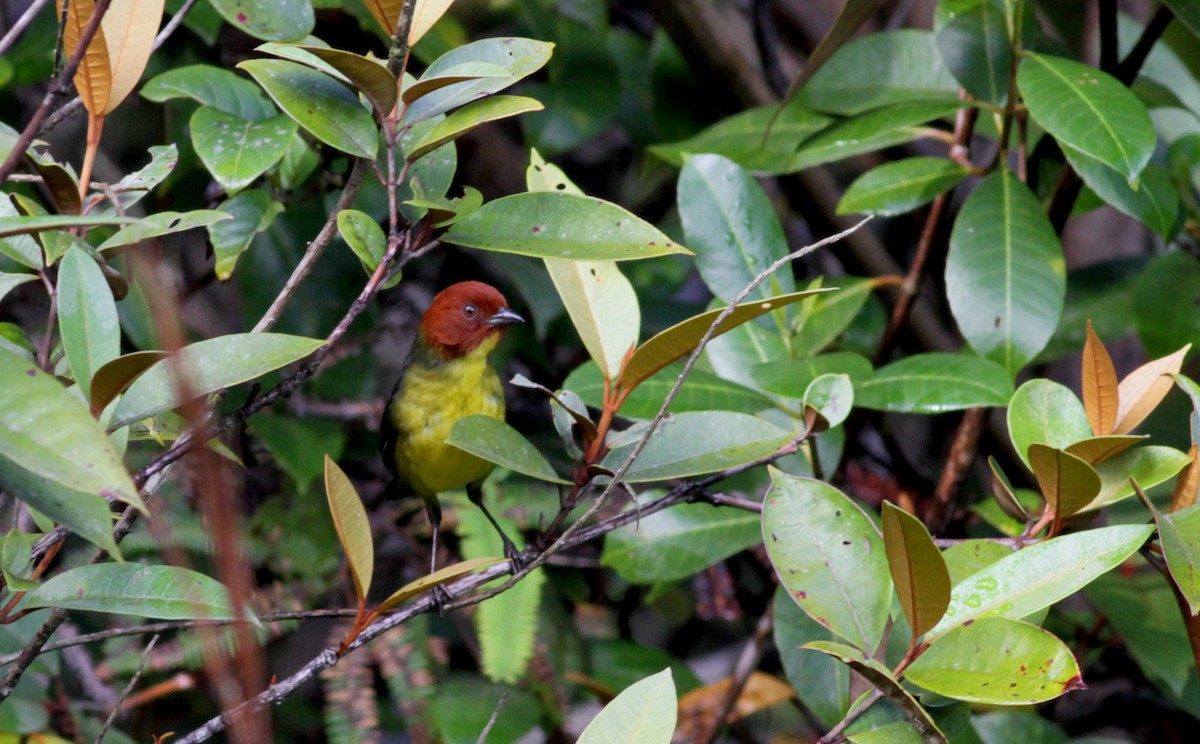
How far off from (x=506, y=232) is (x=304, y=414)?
202 centimetres

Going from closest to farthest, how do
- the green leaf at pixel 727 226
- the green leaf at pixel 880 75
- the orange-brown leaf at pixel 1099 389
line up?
the orange-brown leaf at pixel 1099 389 → the green leaf at pixel 727 226 → the green leaf at pixel 880 75

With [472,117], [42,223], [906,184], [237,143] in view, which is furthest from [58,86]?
[906,184]

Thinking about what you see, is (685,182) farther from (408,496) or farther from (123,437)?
(408,496)

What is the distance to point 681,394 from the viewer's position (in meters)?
2.28

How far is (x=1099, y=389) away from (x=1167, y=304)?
1402 millimetres

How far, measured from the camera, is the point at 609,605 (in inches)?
162

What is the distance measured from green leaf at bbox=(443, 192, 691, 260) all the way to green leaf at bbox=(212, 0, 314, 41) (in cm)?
52

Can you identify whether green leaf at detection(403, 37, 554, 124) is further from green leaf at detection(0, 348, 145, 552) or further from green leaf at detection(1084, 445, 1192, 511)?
green leaf at detection(1084, 445, 1192, 511)

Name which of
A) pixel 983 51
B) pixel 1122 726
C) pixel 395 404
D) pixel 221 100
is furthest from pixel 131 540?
pixel 1122 726

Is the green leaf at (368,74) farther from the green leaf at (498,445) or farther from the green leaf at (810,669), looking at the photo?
the green leaf at (810,669)

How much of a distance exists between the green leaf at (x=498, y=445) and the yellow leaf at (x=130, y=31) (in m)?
0.64

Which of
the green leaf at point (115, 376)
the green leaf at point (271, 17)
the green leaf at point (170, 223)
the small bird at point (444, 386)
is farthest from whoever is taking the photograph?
the small bird at point (444, 386)

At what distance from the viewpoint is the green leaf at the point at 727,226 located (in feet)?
7.62

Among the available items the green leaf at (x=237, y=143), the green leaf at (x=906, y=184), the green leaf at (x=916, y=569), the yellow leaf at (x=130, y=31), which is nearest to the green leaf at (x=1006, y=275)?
the green leaf at (x=906, y=184)
